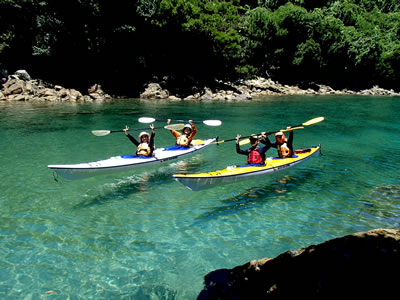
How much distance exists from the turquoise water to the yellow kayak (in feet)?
1.37

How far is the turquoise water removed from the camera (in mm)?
5406

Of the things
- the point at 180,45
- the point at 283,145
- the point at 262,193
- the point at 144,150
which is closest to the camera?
the point at 262,193

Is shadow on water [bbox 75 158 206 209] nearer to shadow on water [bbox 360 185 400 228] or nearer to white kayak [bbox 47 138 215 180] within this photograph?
white kayak [bbox 47 138 215 180]

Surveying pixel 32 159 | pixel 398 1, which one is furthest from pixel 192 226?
pixel 398 1

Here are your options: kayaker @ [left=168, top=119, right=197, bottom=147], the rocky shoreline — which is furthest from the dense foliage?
kayaker @ [left=168, top=119, right=197, bottom=147]

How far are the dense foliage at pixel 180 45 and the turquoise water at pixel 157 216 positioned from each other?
20.0 meters

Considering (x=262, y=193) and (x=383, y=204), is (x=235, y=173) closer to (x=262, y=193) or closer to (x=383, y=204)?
(x=262, y=193)

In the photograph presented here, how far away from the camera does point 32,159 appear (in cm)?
1169

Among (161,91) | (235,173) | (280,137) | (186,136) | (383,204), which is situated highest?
(280,137)

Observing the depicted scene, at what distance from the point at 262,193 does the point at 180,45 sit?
105 ft

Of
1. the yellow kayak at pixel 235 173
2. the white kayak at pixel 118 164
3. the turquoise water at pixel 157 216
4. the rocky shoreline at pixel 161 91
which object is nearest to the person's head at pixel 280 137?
the yellow kayak at pixel 235 173

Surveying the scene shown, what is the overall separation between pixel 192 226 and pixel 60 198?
4063mm

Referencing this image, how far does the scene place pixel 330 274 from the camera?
10.5ft

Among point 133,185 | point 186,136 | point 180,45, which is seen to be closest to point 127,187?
point 133,185
